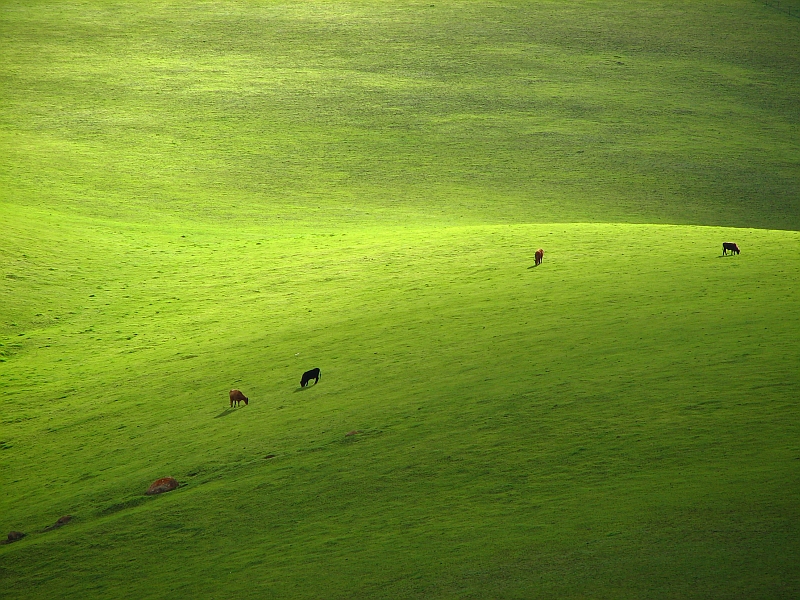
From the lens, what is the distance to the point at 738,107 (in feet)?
184

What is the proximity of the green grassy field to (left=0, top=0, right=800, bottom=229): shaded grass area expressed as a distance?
0.93ft

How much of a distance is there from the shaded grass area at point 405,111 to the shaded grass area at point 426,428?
41.2ft

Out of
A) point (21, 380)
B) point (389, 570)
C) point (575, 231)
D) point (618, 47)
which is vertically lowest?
point (389, 570)

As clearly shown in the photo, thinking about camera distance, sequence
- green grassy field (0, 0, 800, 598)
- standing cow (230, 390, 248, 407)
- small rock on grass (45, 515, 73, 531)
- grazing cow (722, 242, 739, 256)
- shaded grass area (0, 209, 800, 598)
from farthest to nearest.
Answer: grazing cow (722, 242, 739, 256) < standing cow (230, 390, 248, 407) < small rock on grass (45, 515, 73, 531) < green grassy field (0, 0, 800, 598) < shaded grass area (0, 209, 800, 598)

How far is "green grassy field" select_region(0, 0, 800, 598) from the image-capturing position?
13.8 meters

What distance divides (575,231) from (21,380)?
1981 centimetres

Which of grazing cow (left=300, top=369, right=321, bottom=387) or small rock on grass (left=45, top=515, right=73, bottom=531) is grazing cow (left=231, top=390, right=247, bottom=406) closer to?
grazing cow (left=300, top=369, right=321, bottom=387)

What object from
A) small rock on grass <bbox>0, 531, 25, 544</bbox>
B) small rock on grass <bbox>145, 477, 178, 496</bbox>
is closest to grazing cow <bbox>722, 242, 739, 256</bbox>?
small rock on grass <bbox>145, 477, 178, 496</bbox>

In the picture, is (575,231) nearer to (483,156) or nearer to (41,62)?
(483,156)

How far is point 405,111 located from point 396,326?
32071 millimetres

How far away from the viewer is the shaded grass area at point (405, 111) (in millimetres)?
42312

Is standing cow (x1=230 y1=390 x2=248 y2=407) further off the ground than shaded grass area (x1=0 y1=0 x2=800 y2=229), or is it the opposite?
shaded grass area (x1=0 y1=0 x2=800 y2=229)

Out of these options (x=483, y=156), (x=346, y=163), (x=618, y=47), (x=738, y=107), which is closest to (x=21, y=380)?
(x=346, y=163)

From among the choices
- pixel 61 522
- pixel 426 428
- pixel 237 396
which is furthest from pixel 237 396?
pixel 426 428
